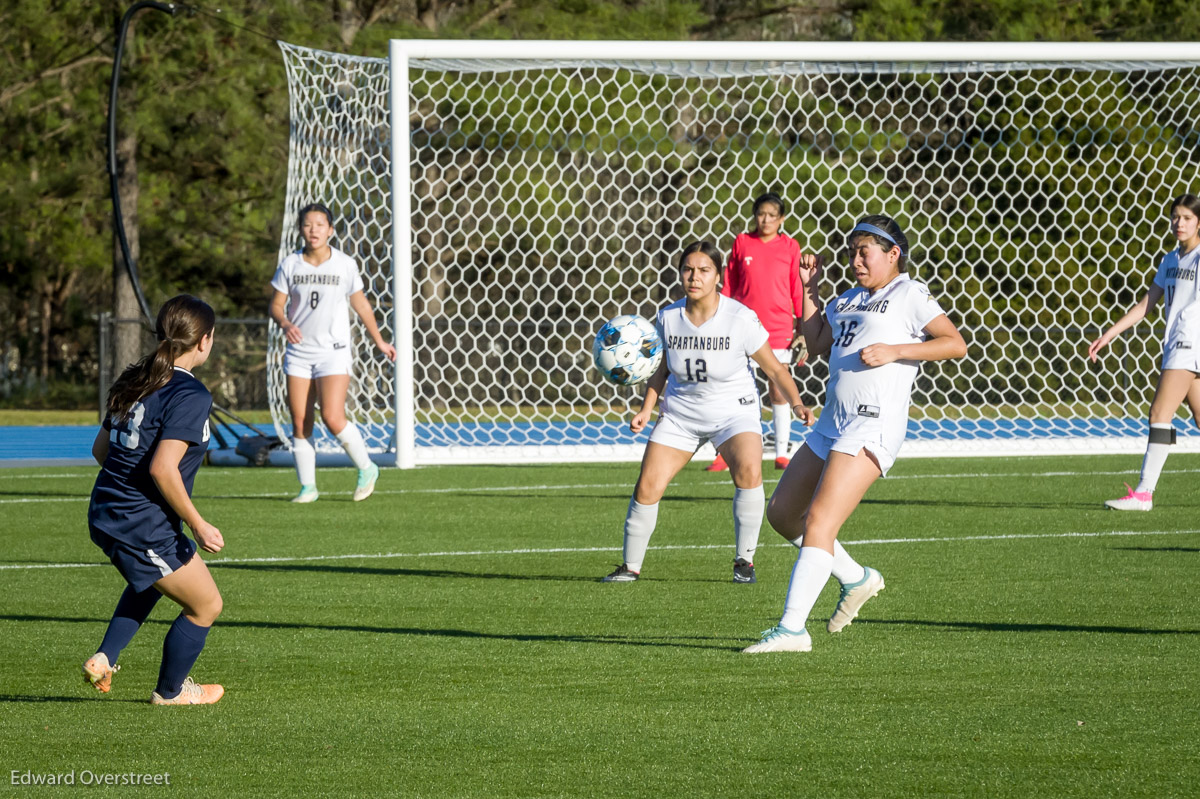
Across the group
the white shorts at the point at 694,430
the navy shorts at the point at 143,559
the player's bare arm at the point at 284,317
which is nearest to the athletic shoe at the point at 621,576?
the white shorts at the point at 694,430

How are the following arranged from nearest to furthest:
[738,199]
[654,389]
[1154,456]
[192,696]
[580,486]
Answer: [192,696] < [654,389] < [1154,456] < [580,486] < [738,199]

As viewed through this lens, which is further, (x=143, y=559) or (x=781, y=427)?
(x=781, y=427)

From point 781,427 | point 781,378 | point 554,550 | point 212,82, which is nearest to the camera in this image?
point 781,378

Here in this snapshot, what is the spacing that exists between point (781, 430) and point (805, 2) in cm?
1591

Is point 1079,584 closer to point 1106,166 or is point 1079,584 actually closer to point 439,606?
point 439,606

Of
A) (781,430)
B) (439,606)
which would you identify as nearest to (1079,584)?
(439,606)

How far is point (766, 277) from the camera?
1170 centimetres

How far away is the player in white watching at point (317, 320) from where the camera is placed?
10281mm

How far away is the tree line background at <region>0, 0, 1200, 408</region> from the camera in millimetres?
23594

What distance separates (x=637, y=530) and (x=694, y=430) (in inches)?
23.3

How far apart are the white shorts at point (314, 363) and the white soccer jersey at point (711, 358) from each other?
375 cm

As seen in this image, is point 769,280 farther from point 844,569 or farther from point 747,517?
point 844,569

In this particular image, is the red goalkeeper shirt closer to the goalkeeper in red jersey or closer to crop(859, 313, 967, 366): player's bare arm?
the goalkeeper in red jersey

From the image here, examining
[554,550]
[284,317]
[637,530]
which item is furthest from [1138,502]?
[284,317]
